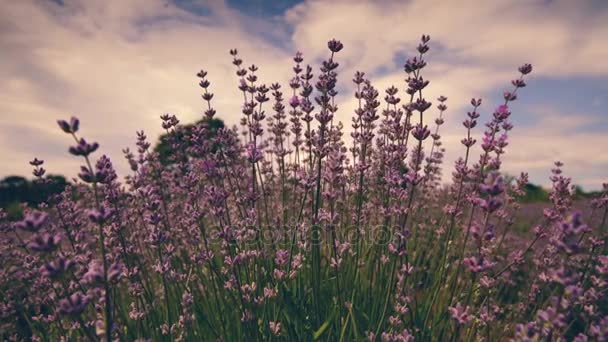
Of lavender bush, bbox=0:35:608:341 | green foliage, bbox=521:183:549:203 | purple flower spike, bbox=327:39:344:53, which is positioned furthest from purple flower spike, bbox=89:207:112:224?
green foliage, bbox=521:183:549:203

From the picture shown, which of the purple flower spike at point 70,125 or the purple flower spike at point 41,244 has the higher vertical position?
the purple flower spike at point 70,125

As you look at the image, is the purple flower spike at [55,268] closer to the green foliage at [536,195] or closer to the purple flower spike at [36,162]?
the purple flower spike at [36,162]

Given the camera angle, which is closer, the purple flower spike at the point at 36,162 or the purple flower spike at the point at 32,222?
the purple flower spike at the point at 32,222

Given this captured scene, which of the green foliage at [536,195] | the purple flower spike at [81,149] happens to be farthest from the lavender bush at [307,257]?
the green foliage at [536,195]

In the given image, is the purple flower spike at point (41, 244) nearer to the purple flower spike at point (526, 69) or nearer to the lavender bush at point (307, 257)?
the lavender bush at point (307, 257)

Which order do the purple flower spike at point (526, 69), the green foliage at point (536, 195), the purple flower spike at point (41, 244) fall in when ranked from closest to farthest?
the purple flower spike at point (41, 244), the purple flower spike at point (526, 69), the green foliage at point (536, 195)

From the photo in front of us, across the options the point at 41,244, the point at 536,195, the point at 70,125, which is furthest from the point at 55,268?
the point at 536,195

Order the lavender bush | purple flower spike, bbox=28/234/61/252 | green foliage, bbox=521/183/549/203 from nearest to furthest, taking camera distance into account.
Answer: purple flower spike, bbox=28/234/61/252
the lavender bush
green foliage, bbox=521/183/549/203

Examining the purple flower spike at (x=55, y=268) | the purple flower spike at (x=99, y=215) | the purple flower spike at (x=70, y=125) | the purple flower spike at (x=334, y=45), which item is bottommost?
the purple flower spike at (x=55, y=268)

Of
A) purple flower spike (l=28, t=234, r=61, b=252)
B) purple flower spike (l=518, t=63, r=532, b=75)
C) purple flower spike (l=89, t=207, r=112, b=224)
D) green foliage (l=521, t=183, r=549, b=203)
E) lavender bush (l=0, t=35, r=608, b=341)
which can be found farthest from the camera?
green foliage (l=521, t=183, r=549, b=203)

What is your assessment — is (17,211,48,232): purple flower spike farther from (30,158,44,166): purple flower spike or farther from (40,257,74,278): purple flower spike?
(30,158,44,166): purple flower spike

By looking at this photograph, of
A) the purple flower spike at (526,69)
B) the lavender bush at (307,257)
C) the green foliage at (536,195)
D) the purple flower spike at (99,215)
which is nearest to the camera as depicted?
the purple flower spike at (99,215)

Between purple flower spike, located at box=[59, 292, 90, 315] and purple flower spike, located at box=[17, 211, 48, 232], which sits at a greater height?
purple flower spike, located at box=[17, 211, 48, 232]

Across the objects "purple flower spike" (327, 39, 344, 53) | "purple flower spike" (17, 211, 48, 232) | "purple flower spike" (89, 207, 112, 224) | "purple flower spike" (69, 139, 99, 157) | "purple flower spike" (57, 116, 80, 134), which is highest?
"purple flower spike" (327, 39, 344, 53)
